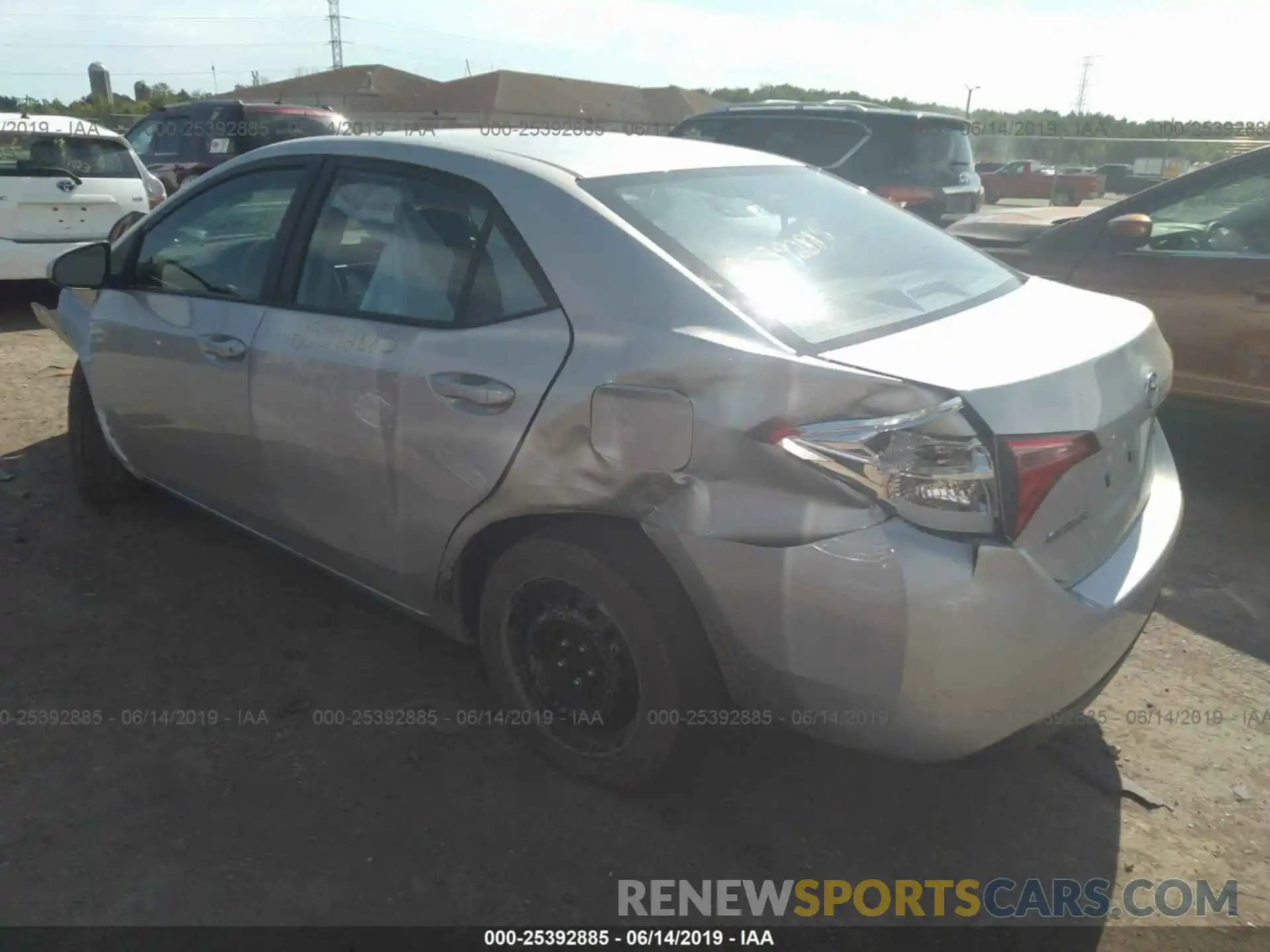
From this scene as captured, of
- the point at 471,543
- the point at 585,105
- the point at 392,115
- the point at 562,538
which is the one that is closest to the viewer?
the point at 562,538

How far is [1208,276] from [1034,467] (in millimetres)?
3321

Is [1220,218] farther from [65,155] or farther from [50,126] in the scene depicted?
[50,126]

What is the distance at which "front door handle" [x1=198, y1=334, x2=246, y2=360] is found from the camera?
321cm

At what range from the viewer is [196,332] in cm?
340

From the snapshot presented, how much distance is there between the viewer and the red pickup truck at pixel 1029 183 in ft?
92.6

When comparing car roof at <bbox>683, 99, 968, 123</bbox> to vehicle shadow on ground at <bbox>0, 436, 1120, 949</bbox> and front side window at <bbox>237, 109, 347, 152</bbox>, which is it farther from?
vehicle shadow on ground at <bbox>0, 436, 1120, 949</bbox>

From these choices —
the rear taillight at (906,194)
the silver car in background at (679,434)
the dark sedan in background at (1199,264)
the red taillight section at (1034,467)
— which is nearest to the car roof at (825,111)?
the rear taillight at (906,194)

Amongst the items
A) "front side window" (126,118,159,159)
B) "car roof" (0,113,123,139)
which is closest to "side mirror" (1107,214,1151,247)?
"car roof" (0,113,123,139)

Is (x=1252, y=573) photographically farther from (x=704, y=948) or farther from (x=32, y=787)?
(x=32, y=787)

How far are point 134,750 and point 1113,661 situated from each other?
8.72ft

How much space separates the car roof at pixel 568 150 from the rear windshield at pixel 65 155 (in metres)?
5.96

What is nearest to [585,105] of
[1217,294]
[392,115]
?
[392,115]

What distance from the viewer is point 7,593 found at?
3.77 meters

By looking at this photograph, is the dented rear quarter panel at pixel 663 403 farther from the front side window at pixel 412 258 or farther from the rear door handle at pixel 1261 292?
the rear door handle at pixel 1261 292
